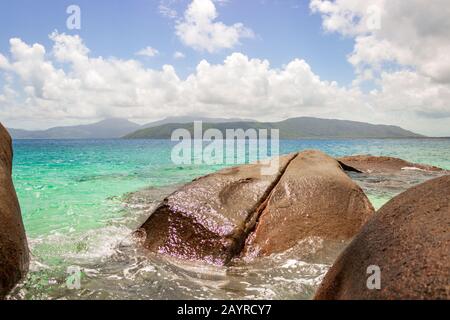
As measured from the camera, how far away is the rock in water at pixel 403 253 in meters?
2.47

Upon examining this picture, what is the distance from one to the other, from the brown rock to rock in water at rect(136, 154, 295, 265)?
15838 mm

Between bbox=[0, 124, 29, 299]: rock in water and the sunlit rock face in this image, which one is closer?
bbox=[0, 124, 29, 299]: rock in water

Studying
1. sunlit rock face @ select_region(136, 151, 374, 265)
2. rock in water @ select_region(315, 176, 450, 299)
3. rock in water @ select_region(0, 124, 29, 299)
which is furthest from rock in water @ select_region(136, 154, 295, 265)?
rock in water @ select_region(315, 176, 450, 299)

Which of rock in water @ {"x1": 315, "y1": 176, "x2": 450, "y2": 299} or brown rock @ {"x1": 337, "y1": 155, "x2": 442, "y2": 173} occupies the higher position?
rock in water @ {"x1": 315, "y1": 176, "x2": 450, "y2": 299}

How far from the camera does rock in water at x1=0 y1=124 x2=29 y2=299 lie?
4523 mm

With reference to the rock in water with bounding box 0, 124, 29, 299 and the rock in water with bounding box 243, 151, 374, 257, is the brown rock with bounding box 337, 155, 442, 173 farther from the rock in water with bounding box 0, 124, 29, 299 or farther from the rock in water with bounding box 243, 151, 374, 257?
the rock in water with bounding box 0, 124, 29, 299

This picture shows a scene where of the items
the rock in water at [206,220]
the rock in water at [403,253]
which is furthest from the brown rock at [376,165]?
the rock in water at [403,253]

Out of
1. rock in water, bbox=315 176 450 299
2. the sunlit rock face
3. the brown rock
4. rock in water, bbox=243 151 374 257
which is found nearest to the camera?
rock in water, bbox=315 176 450 299

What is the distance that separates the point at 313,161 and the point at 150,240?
16.0 ft

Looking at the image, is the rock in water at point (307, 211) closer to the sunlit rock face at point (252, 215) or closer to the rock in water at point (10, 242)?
the sunlit rock face at point (252, 215)

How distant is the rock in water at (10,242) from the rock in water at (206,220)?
2.08 m

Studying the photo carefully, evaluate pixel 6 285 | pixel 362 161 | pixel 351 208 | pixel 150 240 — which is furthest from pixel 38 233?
pixel 362 161

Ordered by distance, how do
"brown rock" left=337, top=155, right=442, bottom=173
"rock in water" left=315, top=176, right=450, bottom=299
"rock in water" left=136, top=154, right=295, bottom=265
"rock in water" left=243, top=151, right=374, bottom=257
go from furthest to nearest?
1. "brown rock" left=337, top=155, right=442, bottom=173
2. "rock in water" left=243, top=151, right=374, bottom=257
3. "rock in water" left=136, top=154, right=295, bottom=265
4. "rock in water" left=315, top=176, right=450, bottom=299

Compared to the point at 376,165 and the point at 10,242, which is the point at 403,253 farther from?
the point at 376,165
